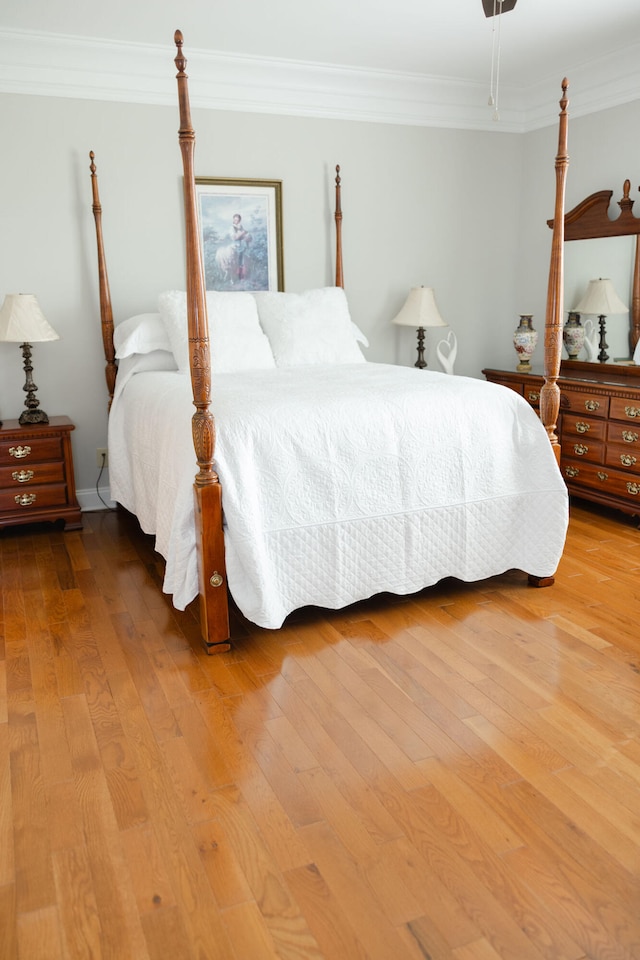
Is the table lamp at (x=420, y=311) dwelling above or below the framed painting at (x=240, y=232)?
below

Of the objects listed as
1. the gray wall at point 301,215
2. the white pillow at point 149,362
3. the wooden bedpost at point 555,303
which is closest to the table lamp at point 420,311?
the gray wall at point 301,215

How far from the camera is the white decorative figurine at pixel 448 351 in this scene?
195 inches

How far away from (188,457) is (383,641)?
3.11 feet

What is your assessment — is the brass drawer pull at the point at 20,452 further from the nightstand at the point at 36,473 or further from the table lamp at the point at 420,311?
the table lamp at the point at 420,311

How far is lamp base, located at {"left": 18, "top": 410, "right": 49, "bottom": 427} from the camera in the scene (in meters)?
3.93

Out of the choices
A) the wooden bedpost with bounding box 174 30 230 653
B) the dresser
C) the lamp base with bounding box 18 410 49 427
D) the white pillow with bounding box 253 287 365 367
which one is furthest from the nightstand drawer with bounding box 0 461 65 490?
the dresser

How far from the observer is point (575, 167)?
183 inches

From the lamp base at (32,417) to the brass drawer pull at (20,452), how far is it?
0.55 feet

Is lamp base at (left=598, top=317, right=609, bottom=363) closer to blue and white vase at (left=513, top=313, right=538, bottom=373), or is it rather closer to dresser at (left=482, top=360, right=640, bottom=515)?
dresser at (left=482, top=360, right=640, bottom=515)

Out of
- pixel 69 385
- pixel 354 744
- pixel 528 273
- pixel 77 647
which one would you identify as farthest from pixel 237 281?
pixel 354 744

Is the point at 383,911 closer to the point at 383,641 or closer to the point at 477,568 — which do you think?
the point at 383,641

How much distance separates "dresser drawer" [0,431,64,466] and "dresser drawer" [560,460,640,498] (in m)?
2.80

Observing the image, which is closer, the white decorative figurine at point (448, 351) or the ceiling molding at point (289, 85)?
the ceiling molding at point (289, 85)

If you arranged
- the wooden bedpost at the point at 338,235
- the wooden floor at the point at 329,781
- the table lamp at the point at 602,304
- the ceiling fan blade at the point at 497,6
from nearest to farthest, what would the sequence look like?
the wooden floor at the point at 329,781, the ceiling fan blade at the point at 497,6, the table lamp at the point at 602,304, the wooden bedpost at the point at 338,235
